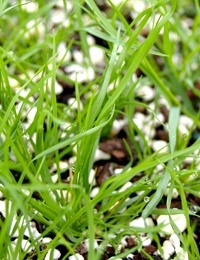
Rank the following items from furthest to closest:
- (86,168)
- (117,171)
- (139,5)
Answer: (139,5)
(117,171)
(86,168)

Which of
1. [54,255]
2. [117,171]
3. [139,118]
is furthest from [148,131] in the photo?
[54,255]

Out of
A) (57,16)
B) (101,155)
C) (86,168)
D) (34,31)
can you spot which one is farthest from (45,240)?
(57,16)

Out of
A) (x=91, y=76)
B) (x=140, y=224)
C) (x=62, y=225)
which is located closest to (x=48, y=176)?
(x=62, y=225)

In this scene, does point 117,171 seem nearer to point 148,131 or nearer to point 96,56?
point 148,131

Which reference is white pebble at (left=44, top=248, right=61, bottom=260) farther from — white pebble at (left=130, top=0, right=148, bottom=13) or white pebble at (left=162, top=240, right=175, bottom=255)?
white pebble at (left=130, top=0, right=148, bottom=13)

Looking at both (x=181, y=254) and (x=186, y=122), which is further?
(x=186, y=122)

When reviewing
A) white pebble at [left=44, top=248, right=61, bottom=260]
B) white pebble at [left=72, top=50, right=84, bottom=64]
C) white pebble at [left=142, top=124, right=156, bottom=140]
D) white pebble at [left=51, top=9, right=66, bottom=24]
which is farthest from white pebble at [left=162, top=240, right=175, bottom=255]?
white pebble at [left=51, top=9, right=66, bottom=24]

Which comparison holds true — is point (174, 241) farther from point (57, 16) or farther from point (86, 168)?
point (57, 16)

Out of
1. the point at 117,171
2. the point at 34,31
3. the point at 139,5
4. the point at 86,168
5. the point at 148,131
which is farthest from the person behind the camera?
the point at 139,5

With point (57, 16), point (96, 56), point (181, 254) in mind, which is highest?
point (57, 16)

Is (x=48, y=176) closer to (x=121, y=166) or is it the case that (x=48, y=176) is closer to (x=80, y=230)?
(x=80, y=230)

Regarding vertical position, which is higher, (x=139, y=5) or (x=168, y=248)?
(x=139, y=5)
